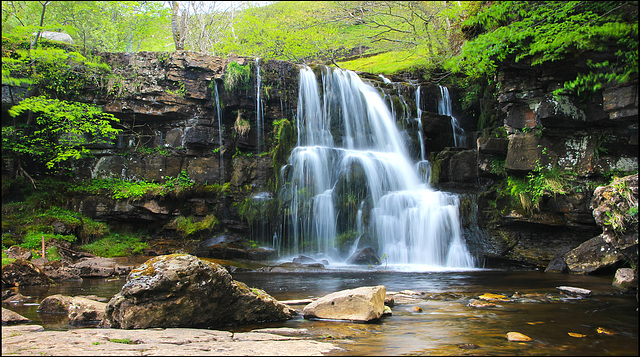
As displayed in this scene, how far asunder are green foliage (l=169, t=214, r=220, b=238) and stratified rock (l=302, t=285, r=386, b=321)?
11.0 m

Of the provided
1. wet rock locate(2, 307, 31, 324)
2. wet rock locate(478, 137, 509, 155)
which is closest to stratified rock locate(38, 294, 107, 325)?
wet rock locate(2, 307, 31, 324)

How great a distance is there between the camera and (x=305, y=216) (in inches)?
598

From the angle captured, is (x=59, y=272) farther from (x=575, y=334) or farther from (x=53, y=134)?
(x=575, y=334)

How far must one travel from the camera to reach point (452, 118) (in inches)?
703

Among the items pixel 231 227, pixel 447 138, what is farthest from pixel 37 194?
pixel 447 138

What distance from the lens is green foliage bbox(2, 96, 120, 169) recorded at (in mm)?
14664

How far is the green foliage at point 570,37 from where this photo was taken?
337 inches

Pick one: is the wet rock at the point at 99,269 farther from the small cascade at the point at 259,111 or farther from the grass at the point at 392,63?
the grass at the point at 392,63

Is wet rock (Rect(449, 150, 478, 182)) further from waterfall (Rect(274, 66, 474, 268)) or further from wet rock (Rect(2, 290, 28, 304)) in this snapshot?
wet rock (Rect(2, 290, 28, 304))

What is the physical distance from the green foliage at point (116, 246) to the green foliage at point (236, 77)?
7319mm

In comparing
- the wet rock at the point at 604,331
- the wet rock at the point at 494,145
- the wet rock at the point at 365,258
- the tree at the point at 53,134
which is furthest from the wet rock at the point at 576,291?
the tree at the point at 53,134

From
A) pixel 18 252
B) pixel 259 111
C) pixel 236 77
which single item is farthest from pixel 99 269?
pixel 236 77

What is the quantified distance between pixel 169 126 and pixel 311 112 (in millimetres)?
6316

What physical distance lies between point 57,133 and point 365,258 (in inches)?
539
